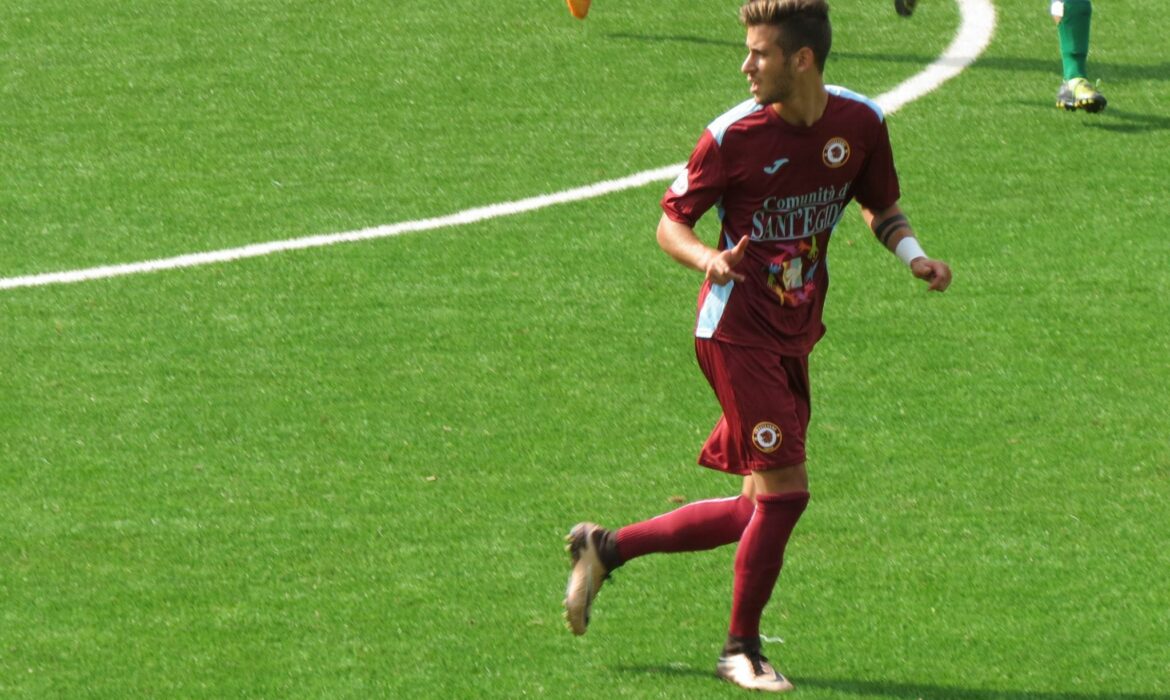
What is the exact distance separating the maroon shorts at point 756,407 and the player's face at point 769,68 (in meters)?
0.70

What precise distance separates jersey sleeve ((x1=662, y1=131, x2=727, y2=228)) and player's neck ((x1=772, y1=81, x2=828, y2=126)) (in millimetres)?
206

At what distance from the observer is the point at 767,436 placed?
212 inches

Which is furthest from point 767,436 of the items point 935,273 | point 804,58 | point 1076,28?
point 1076,28

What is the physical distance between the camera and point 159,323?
863cm

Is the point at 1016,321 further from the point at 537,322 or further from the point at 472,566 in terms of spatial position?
the point at 472,566

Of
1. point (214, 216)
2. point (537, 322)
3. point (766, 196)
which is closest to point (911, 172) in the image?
point (537, 322)

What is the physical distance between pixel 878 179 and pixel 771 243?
1.31 feet

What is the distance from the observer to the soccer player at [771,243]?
5.27m

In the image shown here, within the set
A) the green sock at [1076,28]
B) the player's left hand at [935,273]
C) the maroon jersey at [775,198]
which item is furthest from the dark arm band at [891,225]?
the green sock at [1076,28]

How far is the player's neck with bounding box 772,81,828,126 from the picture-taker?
530cm

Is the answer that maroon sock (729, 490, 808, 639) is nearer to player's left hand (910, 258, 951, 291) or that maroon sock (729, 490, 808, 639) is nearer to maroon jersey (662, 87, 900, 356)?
maroon jersey (662, 87, 900, 356)

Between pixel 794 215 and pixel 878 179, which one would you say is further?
Answer: pixel 878 179

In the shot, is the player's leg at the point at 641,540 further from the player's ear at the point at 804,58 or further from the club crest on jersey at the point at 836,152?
the player's ear at the point at 804,58

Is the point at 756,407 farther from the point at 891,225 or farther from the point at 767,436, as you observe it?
the point at 891,225
